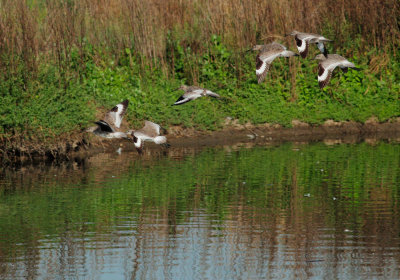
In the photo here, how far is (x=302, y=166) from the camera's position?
49.1 ft

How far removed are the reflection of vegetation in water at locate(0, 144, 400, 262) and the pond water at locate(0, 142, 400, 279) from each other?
0.7 inches

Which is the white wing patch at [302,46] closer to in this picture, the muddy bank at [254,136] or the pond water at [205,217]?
the pond water at [205,217]

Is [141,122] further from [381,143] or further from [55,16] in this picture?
[381,143]

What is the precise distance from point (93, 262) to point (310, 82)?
11354 mm

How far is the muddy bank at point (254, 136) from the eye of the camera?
1619cm

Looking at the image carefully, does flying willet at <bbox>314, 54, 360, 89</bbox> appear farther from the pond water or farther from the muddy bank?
the muddy bank

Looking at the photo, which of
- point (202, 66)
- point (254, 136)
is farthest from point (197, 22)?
point (254, 136)

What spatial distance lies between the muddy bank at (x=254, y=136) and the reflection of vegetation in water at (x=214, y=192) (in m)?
1.14

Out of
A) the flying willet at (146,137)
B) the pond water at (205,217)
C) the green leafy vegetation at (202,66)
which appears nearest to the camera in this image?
the pond water at (205,217)

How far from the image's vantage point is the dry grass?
57.0 ft

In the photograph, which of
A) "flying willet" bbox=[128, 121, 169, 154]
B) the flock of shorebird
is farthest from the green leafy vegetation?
"flying willet" bbox=[128, 121, 169, 154]

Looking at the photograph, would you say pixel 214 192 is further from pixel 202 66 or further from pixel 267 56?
pixel 202 66

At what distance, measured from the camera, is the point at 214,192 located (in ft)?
41.1

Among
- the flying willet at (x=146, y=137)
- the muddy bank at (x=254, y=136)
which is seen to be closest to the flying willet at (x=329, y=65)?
the flying willet at (x=146, y=137)
